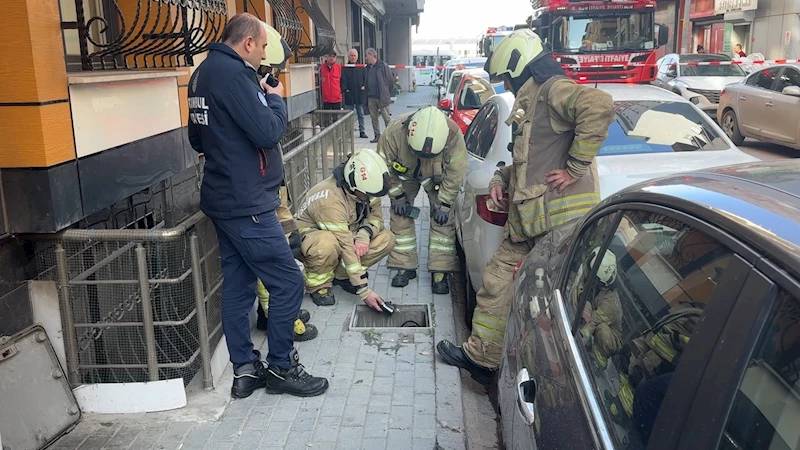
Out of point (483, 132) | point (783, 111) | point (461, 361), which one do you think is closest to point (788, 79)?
point (783, 111)

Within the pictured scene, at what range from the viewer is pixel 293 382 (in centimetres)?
403

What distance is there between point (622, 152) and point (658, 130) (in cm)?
50

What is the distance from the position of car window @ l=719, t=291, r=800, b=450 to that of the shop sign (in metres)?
33.3

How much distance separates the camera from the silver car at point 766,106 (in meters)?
12.5

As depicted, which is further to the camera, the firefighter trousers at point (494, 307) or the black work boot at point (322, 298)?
the black work boot at point (322, 298)

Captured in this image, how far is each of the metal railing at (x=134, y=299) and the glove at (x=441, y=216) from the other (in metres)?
2.28

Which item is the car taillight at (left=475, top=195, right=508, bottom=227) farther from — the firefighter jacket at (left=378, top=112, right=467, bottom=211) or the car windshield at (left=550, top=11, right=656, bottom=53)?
the car windshield at (left=550, top=11, right=656, bottom=53)

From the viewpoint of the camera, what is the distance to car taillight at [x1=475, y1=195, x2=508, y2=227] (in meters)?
4.82

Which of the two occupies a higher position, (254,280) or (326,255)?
(254,280)

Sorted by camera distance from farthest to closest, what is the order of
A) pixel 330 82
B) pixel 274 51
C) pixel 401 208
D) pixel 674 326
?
pixel 330 82
pixel 401 208
pixel 274 51
pixel 674 326

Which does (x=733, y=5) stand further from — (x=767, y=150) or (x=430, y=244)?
(x=430, y=244)

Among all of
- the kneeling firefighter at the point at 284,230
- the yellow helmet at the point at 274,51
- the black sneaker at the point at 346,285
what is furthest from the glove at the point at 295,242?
the yellow helmet at the point at 274,51

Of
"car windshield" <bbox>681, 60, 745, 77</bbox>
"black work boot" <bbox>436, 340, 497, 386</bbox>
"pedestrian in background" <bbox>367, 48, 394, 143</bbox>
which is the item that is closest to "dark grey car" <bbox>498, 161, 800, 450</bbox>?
"black work boot" <bbox>436, 340, 497, 386</bbox>

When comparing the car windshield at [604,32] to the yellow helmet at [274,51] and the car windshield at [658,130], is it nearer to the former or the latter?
the car windshield at [658,130]
